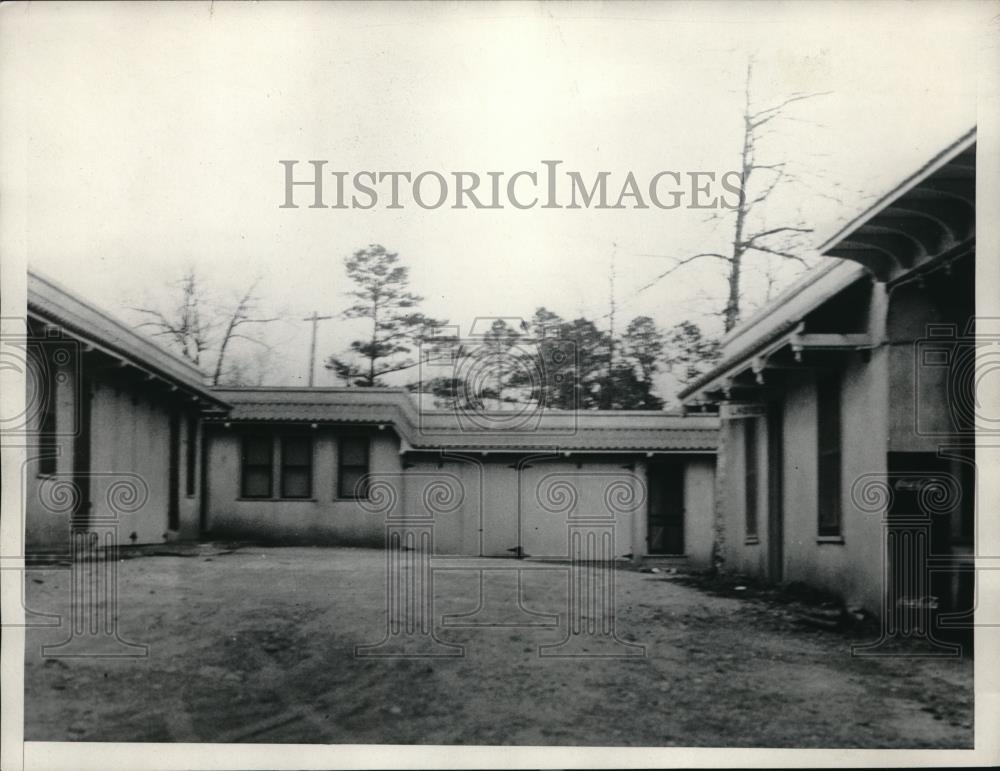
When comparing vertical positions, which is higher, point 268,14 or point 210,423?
point 268,14

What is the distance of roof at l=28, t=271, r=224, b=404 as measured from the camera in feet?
16.7

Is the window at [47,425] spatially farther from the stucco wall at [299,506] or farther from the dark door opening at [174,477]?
the stucco wall at [299,506]

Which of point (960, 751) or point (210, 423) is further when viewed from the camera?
point (210, 423)

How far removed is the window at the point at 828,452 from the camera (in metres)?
4.96

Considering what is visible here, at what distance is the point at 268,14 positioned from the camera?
495 centimetres

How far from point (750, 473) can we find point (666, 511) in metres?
0.50

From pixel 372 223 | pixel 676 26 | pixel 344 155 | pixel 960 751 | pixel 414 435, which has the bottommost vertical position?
pixel 960 751

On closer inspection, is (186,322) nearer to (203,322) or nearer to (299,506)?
(203,322)

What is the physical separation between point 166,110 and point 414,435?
83.3 inches

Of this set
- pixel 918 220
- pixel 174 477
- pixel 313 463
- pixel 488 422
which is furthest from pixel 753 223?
pixel 174 477

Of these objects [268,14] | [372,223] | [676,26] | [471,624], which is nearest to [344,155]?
[372,223]

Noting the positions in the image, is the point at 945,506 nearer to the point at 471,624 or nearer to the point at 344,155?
the point at 471,624

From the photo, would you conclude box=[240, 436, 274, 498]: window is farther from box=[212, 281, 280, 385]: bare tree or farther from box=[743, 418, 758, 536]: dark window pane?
box=[743, 418, 758, 536]: dark window pane

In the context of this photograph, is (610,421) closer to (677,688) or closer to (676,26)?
(677,688)
